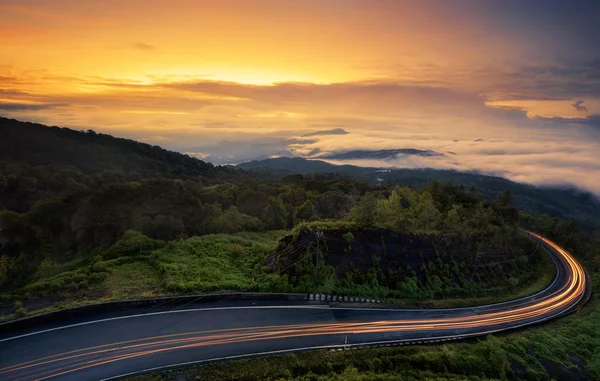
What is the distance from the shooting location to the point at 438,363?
25.2 meters

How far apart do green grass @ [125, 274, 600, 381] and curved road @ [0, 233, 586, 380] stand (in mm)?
1056

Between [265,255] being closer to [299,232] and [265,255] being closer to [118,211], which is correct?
[299,232]

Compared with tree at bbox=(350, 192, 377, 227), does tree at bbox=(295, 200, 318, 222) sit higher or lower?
lower

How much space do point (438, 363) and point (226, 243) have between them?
2771 cm

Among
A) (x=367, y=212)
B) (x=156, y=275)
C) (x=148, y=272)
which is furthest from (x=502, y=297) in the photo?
(x=148, y=272)

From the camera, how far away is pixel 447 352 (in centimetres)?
2609

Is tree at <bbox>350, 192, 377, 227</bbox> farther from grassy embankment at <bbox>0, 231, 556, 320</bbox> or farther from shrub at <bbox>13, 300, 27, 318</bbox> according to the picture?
shrub at <bbox>13, 300, 27, 318</bbox>

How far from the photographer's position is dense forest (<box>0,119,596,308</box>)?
107ft

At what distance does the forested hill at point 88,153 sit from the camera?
99.1m

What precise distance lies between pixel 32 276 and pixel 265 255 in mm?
22849

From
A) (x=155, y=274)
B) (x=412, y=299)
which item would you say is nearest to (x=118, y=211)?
(x=155, y=274)

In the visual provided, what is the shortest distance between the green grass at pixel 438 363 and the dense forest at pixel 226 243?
26.8 feet

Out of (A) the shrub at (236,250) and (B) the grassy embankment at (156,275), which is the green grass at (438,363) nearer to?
(B) the grassy embankment at (156,275)

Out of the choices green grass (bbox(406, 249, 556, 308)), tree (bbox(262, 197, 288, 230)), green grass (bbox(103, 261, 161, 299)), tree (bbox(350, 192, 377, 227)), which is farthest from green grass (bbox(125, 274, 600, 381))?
tree (bbox(262, 197, 288, 230))
